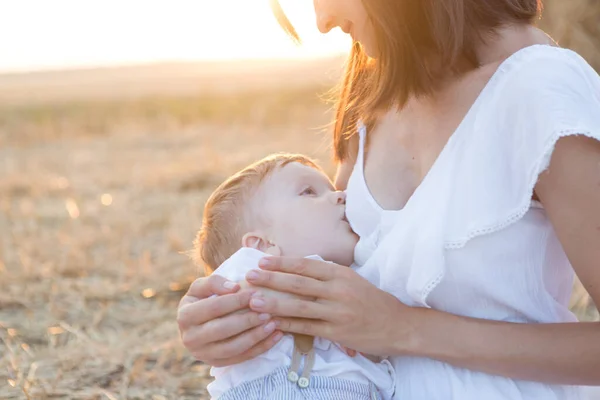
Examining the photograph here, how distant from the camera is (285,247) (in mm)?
1624

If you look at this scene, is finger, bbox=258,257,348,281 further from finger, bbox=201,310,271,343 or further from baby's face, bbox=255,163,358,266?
baby's face, bbox=255,163,358,266

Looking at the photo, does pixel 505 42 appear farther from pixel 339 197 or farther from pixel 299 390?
pixel 299 390

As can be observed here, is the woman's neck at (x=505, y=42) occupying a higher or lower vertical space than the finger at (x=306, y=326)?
higher

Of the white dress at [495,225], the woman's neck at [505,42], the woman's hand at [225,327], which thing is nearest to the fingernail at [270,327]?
the woman's hand at [225,327]

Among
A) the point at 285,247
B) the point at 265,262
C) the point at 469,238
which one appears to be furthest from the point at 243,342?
the point at 469,238

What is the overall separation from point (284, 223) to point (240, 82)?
18.4 metres

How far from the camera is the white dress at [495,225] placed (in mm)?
1246

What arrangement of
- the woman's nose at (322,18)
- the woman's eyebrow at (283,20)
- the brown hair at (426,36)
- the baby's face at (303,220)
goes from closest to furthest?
the brown hair at (426,36)
the woman's nose at (322,18)
the baby's face at (303,220)
the woman's eyebrow at (283,20)

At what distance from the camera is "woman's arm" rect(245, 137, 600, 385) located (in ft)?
4.17

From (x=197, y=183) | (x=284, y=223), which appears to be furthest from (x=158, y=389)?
(x=197, y=183)

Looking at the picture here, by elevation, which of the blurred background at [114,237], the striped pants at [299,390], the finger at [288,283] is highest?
the finger at [288,283]

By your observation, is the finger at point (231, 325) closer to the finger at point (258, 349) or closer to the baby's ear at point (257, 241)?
the finger at point (258, 349)

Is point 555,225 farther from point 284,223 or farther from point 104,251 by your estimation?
point 104,251

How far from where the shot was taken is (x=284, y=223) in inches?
64.0
